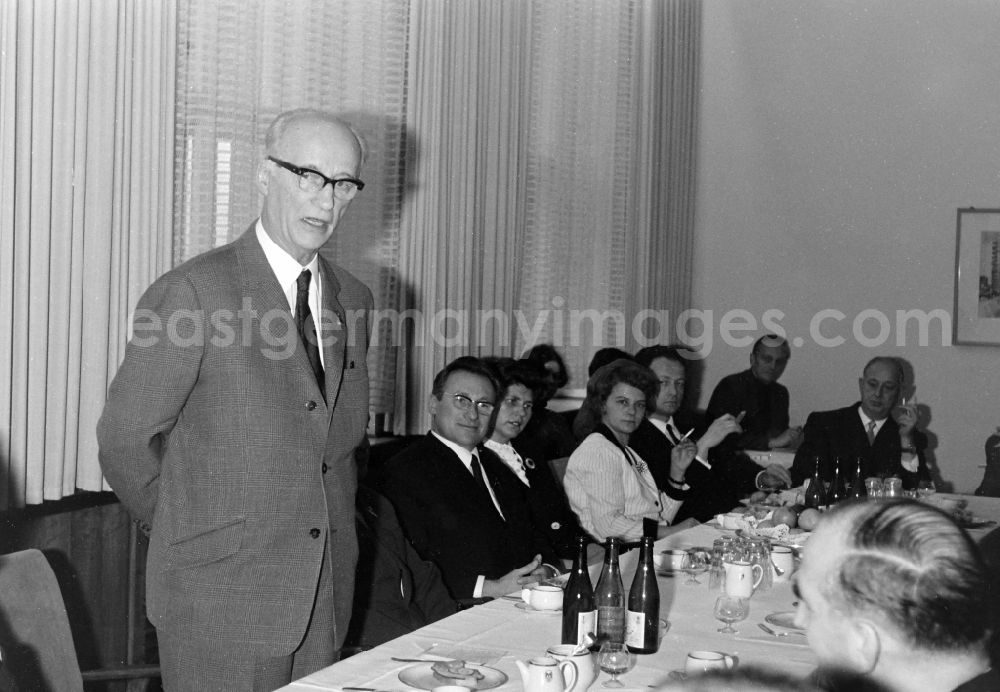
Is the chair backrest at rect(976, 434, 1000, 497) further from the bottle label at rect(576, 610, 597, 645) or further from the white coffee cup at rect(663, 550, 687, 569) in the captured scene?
the bottle label at rect(576, 610, 597, 645)

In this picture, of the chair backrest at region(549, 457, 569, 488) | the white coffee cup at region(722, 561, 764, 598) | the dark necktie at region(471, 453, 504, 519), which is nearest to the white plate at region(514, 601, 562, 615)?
the white coffee cup at region(722, 561, 764, 598)

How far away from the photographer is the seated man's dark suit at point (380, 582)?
2975 millimetres

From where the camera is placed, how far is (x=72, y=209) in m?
3.21

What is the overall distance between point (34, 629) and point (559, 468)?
2.72 metres

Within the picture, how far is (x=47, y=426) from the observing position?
3.20 m

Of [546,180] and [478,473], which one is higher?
[546,180]

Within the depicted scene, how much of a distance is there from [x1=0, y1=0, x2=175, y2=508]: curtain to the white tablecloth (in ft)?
4.78

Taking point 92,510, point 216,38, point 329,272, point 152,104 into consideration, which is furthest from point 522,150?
point 329,272

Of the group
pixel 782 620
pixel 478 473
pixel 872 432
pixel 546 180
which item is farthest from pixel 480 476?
pixel 546 180

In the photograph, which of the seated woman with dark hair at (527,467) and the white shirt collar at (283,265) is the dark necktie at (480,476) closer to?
the seated woman with dark hair at (527,467)

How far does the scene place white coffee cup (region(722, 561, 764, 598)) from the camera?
102 inches

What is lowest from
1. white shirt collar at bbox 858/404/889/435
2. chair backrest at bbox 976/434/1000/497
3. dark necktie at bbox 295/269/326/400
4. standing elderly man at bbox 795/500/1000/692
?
chair backrest at bbox 976/434/1000/497

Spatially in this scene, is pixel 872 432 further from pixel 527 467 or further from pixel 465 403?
pixel 465 403

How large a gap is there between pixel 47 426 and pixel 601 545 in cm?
195
